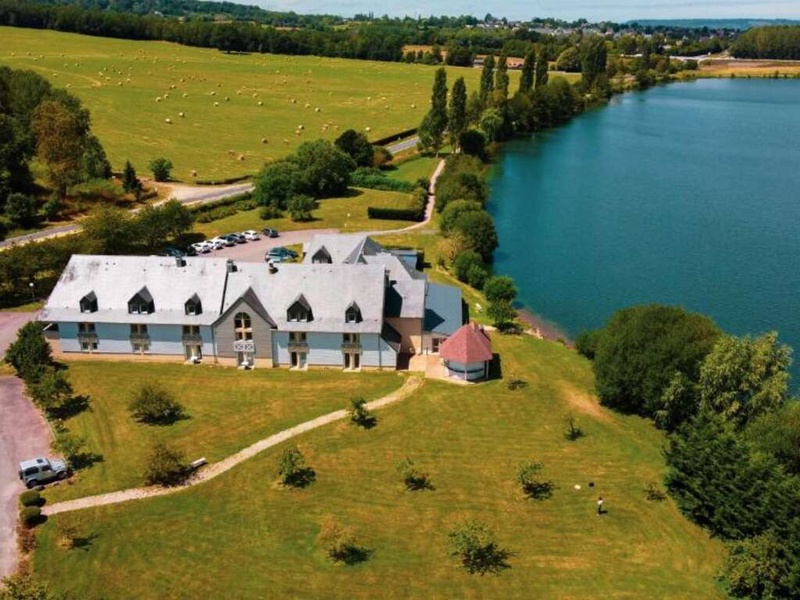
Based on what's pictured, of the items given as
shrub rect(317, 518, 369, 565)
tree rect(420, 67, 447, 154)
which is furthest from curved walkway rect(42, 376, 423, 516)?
tree rect(420, 67, 447, 154)

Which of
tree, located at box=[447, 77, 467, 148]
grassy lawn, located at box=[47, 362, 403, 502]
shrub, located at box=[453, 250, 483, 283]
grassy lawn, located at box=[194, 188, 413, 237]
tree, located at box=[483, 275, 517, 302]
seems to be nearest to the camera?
grassy lawn, located at box=[47, 362, 403, 502]

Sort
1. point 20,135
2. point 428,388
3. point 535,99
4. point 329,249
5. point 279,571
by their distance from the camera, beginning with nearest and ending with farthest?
point 279,571, point 428,388, point 329,249, point 20,135, point 535,99

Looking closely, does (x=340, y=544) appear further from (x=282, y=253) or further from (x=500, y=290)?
(x=282, y=253)

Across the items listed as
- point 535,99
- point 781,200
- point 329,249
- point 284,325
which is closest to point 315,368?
point 284,325

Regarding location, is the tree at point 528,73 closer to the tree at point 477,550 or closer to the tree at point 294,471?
the tree at point 294,471

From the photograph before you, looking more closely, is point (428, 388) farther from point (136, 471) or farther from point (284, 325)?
point (136, 471)

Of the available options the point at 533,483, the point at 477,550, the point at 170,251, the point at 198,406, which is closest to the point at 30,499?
the point at 198,406

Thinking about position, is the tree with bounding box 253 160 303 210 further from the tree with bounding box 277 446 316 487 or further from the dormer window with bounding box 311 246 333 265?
the tree with bounding box 277 446 316 487
